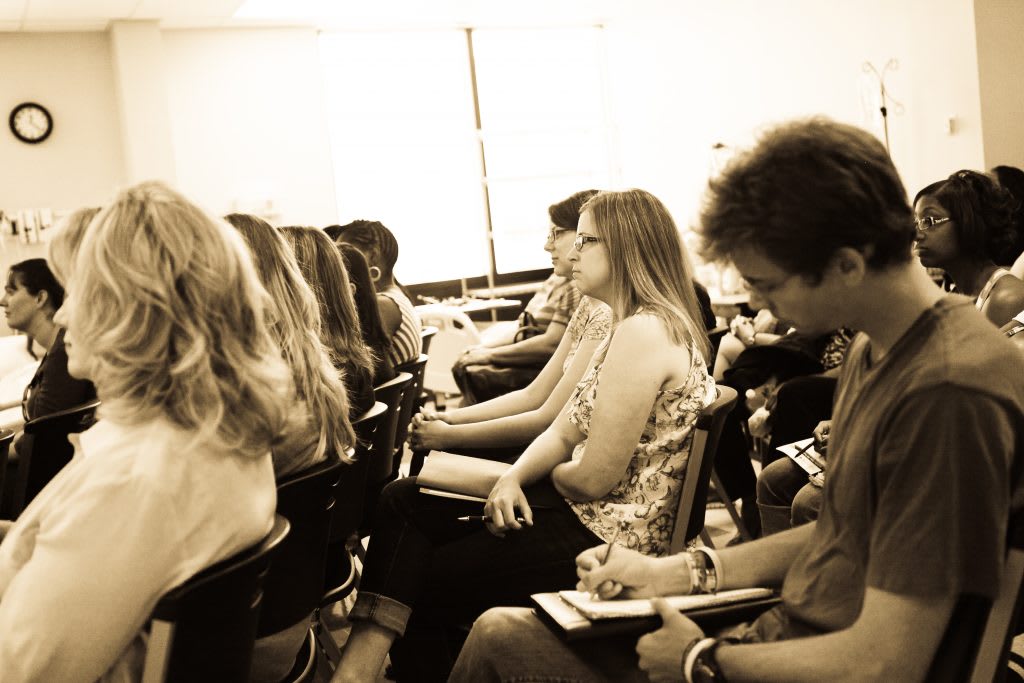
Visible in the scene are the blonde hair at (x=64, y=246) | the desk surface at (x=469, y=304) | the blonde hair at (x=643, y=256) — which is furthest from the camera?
the desk surface at (x=469, y=304)

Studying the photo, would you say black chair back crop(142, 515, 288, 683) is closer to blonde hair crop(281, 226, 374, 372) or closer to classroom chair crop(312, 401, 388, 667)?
classroom chair crop(312, 401, 388, 667)

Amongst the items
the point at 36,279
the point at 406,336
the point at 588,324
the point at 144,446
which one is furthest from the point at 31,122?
the point at 144,446

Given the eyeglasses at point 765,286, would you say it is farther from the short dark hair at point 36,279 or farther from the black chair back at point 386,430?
the short dark hair at point 36,279

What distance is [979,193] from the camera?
10.4ft

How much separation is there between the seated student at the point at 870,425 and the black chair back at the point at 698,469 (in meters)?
0.66

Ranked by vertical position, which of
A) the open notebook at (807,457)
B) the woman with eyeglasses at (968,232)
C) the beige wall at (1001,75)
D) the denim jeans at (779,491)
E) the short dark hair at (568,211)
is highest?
the beige wall at (1001,75)

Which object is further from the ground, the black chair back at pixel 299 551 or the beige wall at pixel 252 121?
the beige wall at pixel 252 121

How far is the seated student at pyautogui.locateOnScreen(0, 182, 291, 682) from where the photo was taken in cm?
126

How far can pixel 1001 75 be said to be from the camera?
Answer: 225 inches

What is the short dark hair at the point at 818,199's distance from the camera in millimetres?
1164

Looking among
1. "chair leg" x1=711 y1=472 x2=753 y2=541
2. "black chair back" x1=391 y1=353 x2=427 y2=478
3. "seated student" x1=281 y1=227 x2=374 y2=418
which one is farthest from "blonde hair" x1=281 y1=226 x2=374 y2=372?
"chair leg" x1=711 y1=472 x2=753 y2=541

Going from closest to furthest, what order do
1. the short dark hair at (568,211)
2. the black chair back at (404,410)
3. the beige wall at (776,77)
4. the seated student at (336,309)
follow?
the seated student at (336,309), the black chair back at (404,410), the short dark hair at (568,211), the beige wall at (776,77)

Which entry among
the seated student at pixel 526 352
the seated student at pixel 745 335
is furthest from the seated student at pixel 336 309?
the seated student at pixel 745 335

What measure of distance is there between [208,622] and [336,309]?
160cm
